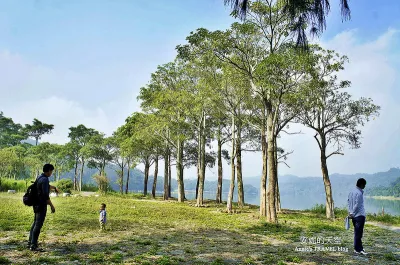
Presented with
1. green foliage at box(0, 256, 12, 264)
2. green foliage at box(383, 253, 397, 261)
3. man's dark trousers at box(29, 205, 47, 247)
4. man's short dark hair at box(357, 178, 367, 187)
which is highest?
man's short dark hair at box(357, 178, 367, 187)

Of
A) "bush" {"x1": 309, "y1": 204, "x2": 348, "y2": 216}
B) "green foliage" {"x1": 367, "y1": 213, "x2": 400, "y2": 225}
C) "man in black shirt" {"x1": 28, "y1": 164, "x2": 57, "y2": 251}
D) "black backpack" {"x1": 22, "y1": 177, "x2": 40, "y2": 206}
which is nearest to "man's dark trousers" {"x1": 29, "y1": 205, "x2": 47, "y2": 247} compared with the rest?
"man in black shirt" {"x1": 28, "y1": 164, "x2": 57, "y2": 251}

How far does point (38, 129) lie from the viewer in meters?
87.4

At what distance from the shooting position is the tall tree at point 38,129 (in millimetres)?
86625

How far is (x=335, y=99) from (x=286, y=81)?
9.53 m

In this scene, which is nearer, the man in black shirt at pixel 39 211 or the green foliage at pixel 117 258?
the green foliage at pixel 117 258

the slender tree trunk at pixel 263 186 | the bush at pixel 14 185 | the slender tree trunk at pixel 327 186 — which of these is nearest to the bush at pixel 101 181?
the bush at pixel 14 185

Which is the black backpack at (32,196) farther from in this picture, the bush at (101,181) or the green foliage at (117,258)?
the bush at (101,181)

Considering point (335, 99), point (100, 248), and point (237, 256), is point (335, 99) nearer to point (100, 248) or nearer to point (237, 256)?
point (237, 256)

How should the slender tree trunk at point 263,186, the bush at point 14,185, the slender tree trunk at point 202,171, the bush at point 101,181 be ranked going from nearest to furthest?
the slender tree trunk at point 263,186, the slender tree trunk at point 202,171, the bush at point 14,185, the bush at point 101,181

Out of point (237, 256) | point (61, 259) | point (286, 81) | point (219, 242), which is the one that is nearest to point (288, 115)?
point (286, 81)

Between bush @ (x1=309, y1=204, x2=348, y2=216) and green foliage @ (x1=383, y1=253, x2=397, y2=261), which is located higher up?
green foliage @ (x1=383, y1=253, x2=397, y2=261)

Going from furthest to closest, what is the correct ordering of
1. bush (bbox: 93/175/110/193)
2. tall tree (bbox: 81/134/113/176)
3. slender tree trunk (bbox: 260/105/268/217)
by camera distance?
tall tree (bbox: 81/134/113/176) → bush (bbox: 93/175/110/193) → slender tree trunk (bbox: 260/105/268/217)

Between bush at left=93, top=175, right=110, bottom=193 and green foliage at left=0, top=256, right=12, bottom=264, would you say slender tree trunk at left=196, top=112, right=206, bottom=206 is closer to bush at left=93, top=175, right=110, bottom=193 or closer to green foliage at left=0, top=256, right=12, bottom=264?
bush at left=93, top=175, right=110, bottom=193

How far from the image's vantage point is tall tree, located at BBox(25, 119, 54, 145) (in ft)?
284
